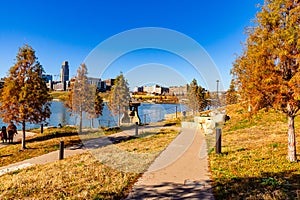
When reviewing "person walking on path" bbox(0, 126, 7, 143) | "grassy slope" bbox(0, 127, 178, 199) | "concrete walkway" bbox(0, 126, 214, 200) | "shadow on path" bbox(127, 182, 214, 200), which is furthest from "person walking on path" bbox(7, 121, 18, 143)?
"shadow on path" bbox(127, 182, 214, 200)

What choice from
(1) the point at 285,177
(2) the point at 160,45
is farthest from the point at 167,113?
(1) the point at 285,177

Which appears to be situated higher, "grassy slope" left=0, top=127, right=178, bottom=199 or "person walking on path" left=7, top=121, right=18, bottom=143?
"person walking on path" left=7, top=121, right=18, bottom=143

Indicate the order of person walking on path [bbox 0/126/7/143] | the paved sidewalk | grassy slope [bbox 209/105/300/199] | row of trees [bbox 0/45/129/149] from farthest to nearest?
person walking on path [bbox 0/126/7/143] < row of trees [bbox 0/45/129/149] < the paved sidewalk < grassy slope [bbox 209/105/300/199]

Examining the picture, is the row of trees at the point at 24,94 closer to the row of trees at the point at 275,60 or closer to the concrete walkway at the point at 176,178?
the concrete walkway at the point at 176,178

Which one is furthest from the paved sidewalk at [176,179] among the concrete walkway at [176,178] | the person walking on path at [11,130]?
the person walking on path at [11,130]

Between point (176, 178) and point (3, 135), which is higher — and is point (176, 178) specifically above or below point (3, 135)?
below

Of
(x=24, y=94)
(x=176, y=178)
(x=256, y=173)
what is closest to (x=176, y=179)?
(x=176, y=178)

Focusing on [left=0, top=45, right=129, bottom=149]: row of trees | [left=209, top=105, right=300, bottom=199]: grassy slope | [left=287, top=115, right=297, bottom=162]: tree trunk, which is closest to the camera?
[left=209, top=105, right=300, bottom=199]: grassy slope

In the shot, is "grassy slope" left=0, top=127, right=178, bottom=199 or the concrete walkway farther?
"grassy slope" left=0, top=127, right=178, bottom=199

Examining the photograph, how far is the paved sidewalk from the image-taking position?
5.69 meters

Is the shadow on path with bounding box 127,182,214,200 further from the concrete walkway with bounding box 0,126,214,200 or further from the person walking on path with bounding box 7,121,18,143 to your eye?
the person walking on path with bounding box 7,121,18,143

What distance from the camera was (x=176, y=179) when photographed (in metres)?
6.86

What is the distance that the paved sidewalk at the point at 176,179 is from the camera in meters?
5.69

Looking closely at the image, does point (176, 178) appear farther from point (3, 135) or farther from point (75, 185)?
point (3, 135)
